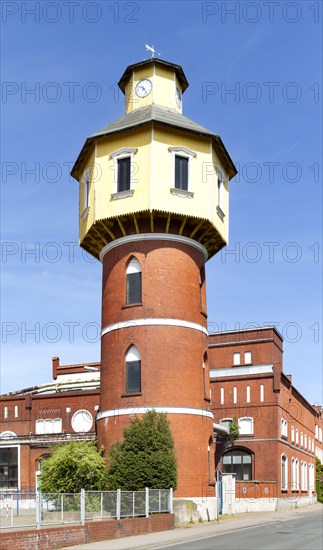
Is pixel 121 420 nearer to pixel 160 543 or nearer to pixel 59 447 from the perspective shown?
pixel 59 447

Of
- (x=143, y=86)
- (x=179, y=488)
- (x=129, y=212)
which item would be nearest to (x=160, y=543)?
(x=179, y=488)

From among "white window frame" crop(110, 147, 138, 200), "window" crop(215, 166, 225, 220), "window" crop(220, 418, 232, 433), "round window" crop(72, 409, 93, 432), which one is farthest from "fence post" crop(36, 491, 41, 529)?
"window" crop(220, 418, 232, 433)

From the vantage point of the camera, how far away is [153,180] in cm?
3303

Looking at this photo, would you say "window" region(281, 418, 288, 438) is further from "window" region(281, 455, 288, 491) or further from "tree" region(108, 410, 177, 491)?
"tree" region(108, 410, 177, 491)

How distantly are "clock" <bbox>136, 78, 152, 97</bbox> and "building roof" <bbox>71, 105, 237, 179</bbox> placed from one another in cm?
97

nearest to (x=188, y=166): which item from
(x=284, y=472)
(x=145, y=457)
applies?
(x=145, y=457)

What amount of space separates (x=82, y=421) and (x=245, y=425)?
12.0m

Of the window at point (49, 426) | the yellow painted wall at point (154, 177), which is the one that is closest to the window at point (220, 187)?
the yellow painted wall at point (154, 177)

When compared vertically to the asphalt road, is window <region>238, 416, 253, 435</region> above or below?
above

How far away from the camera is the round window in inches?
2051

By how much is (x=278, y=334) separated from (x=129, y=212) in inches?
1133

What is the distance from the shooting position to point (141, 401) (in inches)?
1280

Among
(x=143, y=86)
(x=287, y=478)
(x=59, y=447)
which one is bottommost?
(x=287, y=478)

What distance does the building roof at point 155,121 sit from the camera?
33844 mm
